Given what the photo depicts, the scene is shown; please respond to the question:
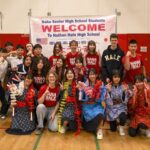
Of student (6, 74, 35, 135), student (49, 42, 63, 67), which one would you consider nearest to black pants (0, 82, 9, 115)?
student (6, 74, 35, 135)

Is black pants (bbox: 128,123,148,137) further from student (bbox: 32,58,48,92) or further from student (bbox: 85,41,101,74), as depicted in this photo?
student (bbox: 32,58,48,92)

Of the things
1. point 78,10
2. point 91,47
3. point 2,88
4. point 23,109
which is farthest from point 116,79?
point 78,10

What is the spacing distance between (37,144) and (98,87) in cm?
119

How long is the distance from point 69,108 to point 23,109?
0.67 metres

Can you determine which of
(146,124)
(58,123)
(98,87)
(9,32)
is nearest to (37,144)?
(58,123)

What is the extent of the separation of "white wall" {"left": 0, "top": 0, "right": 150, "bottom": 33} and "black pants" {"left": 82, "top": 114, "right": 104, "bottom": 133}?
4.10 metres

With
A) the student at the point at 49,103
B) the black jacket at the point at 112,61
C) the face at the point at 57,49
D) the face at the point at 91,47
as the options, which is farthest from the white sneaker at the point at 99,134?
the face at the point at 57,49

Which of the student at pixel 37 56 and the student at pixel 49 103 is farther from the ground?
the student at pixel 37 56

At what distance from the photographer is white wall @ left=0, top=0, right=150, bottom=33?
24.8ft

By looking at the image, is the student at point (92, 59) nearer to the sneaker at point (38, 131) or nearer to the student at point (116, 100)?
the student at point (116, 100)

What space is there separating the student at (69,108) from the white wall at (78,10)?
370 centimetres

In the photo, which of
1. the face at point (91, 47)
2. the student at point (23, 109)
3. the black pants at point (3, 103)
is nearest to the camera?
the student at point (23, 109)

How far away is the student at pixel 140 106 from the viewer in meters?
4.01

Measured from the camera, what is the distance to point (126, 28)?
7.69 m
